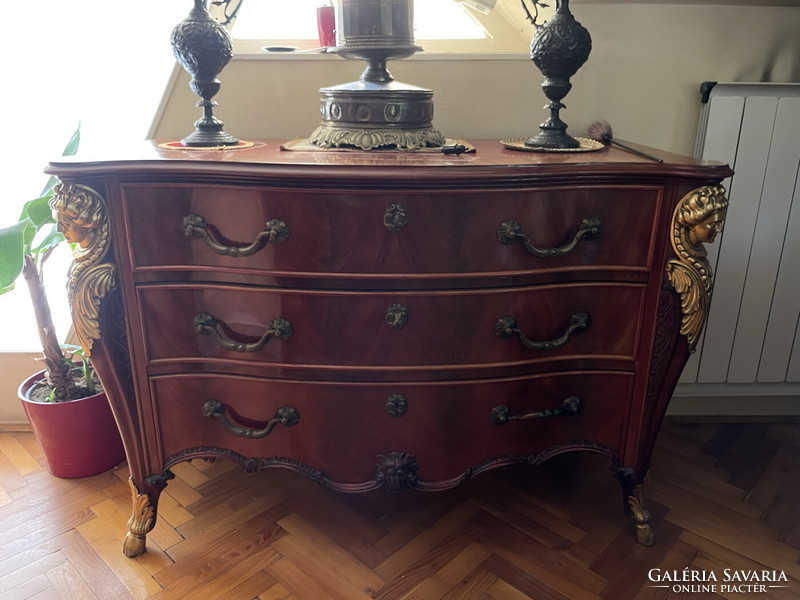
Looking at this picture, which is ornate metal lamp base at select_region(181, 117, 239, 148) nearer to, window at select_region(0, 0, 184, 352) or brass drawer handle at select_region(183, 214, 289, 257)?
brass drawer handle at select_region(183, 214, 289, 257)

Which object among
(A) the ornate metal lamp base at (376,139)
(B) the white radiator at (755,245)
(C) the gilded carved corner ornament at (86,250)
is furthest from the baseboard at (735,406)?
(C) the gilded carved corner ornament at (86,250)

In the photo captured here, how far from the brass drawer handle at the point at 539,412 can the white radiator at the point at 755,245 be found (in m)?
0.72

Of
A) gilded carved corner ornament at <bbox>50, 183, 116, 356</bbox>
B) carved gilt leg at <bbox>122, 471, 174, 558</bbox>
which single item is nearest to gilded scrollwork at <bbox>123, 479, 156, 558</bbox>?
carved gilt leg at <bbox>122, 471, 174, 558</bbox>

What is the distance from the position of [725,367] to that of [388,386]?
3.68 ft

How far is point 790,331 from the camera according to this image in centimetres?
165

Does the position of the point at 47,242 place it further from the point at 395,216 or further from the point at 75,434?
the point at 395,216

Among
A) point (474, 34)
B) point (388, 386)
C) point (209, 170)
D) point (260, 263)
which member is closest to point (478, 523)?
point (388, 386)

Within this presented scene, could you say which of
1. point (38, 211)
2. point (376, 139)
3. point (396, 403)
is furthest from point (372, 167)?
point (38, 211)

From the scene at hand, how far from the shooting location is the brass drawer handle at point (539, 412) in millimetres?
1145

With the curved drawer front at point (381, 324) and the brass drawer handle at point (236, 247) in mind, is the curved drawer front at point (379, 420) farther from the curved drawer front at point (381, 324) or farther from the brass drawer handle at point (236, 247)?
the brass drawer handle at point (236, 247)

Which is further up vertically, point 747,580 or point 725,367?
point 725,367

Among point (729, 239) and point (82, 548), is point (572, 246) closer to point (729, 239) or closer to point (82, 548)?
point (729, 239)

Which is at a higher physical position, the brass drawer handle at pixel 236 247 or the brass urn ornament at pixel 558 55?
the brass urn ornament at pixel 558 55

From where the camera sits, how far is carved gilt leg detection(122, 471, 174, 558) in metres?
1.24
